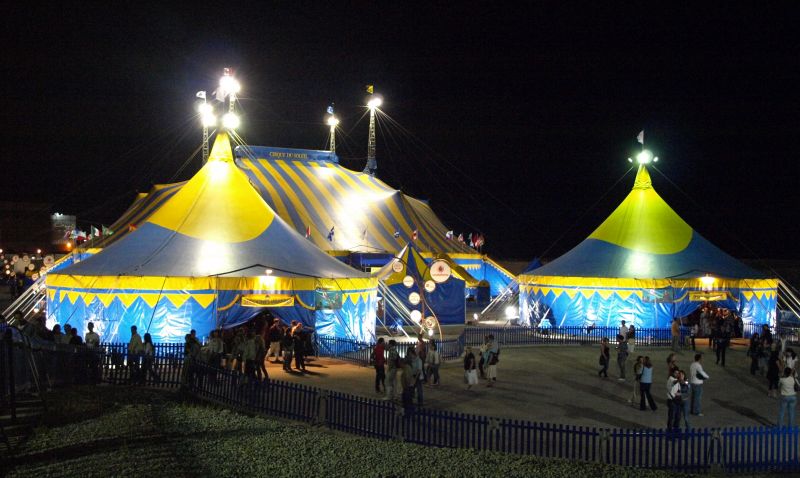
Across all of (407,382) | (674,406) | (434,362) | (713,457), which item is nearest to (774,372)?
(674,406)

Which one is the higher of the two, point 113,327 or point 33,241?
point 33,241

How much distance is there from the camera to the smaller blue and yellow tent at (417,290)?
2719cm

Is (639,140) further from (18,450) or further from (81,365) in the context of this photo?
(18,450)

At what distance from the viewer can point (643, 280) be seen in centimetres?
2569

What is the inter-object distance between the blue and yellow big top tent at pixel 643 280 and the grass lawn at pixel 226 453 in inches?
679

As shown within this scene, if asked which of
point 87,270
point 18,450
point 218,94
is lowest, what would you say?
point 18,450

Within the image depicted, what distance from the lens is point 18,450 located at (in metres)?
9.80

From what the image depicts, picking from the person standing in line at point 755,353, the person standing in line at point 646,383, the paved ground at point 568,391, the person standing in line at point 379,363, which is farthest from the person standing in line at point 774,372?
the person standing in line at point 379,363

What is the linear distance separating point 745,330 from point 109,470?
22.9 meters

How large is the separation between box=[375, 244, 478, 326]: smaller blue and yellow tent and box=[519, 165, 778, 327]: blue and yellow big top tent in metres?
2.75

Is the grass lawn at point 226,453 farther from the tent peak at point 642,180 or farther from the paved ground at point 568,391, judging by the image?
the tent peak at point 642,180

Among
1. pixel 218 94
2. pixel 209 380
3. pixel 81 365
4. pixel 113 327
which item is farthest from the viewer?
pixel 218 94

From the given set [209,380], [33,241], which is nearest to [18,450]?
[209,380]

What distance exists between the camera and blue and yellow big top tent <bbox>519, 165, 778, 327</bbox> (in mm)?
25625
